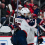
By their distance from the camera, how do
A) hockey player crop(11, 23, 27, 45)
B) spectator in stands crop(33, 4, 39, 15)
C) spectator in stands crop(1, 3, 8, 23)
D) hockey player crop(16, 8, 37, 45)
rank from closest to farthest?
hockey player crop(11, 23, 27, 45), hockey player crop(16, 8, 37, 45), spectator in stands crop(1, 3, 8, 23), spectator in stands crop(33, 4, 39, 15)

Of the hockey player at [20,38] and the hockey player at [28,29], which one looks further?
the hockey player at [28,29]

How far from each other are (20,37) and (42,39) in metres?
0.96

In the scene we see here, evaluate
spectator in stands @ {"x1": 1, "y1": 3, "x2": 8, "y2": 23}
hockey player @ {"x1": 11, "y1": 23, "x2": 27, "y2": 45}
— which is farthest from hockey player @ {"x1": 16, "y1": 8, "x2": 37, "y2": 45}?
spectator in stands @ {"x1": 1, "y1": 3, "x2": 8, "y2": 23}

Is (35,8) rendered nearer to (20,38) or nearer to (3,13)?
(3,13)

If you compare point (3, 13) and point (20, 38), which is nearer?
point (20, 38)

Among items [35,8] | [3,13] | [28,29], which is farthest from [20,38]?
[35,8]

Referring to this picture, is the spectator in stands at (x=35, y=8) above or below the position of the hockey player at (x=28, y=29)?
above

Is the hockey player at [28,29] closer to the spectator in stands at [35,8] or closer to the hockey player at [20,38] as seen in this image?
the hockey player at [20,38]

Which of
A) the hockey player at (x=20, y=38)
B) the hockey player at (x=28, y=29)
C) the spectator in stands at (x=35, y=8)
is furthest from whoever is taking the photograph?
the spectator in stands at (x=35, y=8)

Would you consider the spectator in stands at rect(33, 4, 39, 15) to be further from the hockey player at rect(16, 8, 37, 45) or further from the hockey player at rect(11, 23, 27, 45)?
the hockey player at rect(11, 23, 27, 45)

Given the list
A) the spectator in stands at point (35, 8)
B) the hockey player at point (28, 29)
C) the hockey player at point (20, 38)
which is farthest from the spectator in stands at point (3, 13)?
the hockey player at point (20, 38)

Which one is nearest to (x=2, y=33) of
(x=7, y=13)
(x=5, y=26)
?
(x=5, y=26)

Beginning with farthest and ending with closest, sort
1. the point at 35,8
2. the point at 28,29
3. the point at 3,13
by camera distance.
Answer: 1. the point at 35,8
2. the point at 3,13
3. the point at 28,29

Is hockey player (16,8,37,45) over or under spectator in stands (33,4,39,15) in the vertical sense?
under
